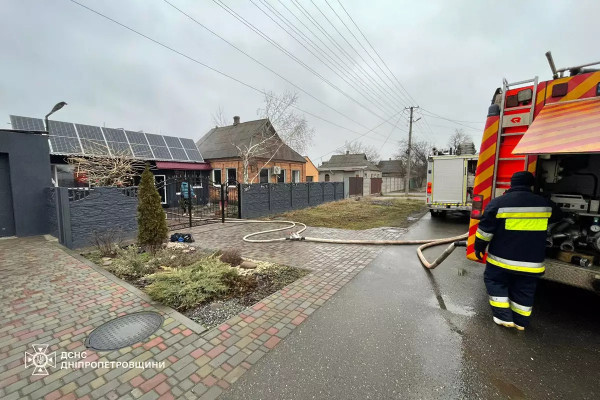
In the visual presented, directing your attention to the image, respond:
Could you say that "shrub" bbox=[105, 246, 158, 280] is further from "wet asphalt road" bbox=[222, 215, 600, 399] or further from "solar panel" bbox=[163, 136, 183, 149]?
"solar panel" bbox=[163, 136, 183, 149]

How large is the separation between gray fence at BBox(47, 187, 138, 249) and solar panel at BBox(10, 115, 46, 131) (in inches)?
234

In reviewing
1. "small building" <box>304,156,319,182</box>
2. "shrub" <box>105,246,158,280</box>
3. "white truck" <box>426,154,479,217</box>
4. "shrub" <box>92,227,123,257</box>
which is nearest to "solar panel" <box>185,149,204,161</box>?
"shrub" <box>92,227,123,257</box>

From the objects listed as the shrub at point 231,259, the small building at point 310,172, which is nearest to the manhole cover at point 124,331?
the shrub at point 231,259

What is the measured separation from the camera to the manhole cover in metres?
2.72

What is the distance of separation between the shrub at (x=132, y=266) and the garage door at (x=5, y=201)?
528cm

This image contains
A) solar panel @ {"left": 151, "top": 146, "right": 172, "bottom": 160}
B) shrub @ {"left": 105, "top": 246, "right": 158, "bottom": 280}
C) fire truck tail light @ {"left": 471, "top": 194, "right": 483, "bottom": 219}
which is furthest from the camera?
solar panel @ {"left": 151, "top": 146, "right": 172, "bottom": 160}

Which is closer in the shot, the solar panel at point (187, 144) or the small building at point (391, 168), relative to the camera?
the solar panel at point (187, 144)

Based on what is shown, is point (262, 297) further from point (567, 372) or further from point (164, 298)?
point (567, 372)

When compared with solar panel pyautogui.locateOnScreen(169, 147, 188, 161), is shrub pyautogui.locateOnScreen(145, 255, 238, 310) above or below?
below

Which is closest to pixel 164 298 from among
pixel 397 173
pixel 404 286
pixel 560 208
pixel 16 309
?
pixel 16 309

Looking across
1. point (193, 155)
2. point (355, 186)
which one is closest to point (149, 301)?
point (193, 155)

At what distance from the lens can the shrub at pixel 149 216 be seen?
5520mm

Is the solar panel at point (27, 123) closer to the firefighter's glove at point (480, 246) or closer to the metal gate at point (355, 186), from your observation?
the firefighter's glove at point (480, 246)

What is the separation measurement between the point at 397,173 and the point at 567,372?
51.4 meters
